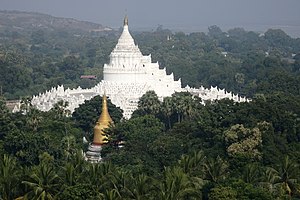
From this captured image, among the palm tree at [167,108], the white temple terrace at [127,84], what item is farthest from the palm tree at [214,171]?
the white temple terrace at [127,84]

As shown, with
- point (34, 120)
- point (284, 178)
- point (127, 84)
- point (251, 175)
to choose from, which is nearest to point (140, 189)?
point (251, 175)

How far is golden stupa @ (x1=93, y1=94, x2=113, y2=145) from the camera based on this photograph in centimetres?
7031

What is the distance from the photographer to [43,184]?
48969 millimetres

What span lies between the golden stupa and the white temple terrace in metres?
14.2

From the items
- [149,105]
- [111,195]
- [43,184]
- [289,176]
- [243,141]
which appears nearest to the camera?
[111,195]

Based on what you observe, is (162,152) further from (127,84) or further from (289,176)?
(127,84)

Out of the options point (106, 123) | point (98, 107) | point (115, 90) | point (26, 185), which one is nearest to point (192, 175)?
point (26, 185)

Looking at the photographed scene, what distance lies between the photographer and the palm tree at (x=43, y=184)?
48219 mm

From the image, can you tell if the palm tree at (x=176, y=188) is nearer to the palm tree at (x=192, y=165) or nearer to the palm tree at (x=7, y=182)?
the palm tree at (x=192, y=165)

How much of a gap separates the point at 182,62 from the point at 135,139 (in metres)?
104

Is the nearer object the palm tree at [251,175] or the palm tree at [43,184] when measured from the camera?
the palm tree at [43,184]

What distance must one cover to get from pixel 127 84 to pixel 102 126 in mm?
22272

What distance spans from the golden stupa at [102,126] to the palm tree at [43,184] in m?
19.5

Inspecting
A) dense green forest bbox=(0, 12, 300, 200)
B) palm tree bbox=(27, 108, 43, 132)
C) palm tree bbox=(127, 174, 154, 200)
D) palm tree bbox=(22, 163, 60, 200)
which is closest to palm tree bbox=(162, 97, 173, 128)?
dense green forest bbox=(0, 12, 300, 200)
